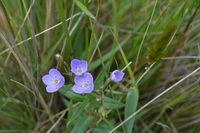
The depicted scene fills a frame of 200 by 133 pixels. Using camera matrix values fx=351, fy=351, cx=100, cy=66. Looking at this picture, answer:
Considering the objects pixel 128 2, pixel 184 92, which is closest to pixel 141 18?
pixel 128 2

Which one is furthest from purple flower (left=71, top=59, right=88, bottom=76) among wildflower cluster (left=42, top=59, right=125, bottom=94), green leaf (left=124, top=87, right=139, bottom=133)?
green leaf (left=124, top=87, right=139, bottom=133)

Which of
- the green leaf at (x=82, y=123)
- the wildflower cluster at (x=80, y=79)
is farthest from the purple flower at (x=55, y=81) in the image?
the green leaf at (x=82, y=123)

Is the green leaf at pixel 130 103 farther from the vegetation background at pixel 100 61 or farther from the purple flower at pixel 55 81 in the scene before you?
the purple flower at pixel 55 81

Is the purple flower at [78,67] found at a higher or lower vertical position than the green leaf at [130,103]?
higher

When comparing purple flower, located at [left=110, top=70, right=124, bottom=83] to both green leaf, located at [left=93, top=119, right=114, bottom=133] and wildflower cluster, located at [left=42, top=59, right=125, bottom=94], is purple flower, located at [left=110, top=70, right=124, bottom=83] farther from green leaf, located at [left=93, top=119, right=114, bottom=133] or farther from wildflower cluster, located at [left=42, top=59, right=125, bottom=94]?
green leaf, located at [left=93, top=119, right=114, bottom=133]

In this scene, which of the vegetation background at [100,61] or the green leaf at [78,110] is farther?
the vegetation background at [100,61]

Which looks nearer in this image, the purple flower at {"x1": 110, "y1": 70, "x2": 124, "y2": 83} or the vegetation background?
the purple flower at {"x1": 110, "y1": 70, "x2": 124, "y2": 83}
